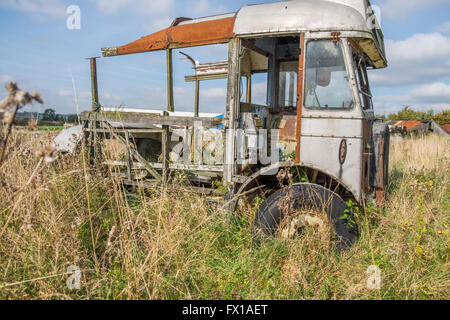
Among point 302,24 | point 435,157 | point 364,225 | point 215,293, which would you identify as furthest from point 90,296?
point 435,157

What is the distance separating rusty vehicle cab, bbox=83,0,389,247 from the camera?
315 centimetres

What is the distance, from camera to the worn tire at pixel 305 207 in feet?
9.94

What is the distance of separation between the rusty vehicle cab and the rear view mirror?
10mm

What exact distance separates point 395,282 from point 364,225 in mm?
916

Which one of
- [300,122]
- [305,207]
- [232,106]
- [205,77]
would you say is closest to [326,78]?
[300,122]

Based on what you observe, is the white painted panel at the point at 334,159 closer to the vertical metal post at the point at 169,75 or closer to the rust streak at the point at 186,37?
the rust streak at the point at 186,37

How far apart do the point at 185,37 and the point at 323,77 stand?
174 cm

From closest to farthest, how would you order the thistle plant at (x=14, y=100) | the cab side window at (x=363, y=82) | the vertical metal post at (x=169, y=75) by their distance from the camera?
1. the thistle plant at (x=14, y=100)
2. the cab side window at (x=363, y=82)
3. the vertical metal post at (x=169, y=75)

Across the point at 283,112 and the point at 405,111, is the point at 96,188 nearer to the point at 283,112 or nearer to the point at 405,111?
the point at 283,112

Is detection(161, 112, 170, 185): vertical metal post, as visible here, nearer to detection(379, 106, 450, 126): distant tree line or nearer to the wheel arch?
the wheel arch

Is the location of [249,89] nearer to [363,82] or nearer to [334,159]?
[363,82]

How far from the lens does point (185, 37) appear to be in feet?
12.6

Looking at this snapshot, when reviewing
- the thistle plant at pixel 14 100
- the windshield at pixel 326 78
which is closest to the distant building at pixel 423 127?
the windshield at pixel 326 78

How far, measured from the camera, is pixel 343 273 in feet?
9.04
